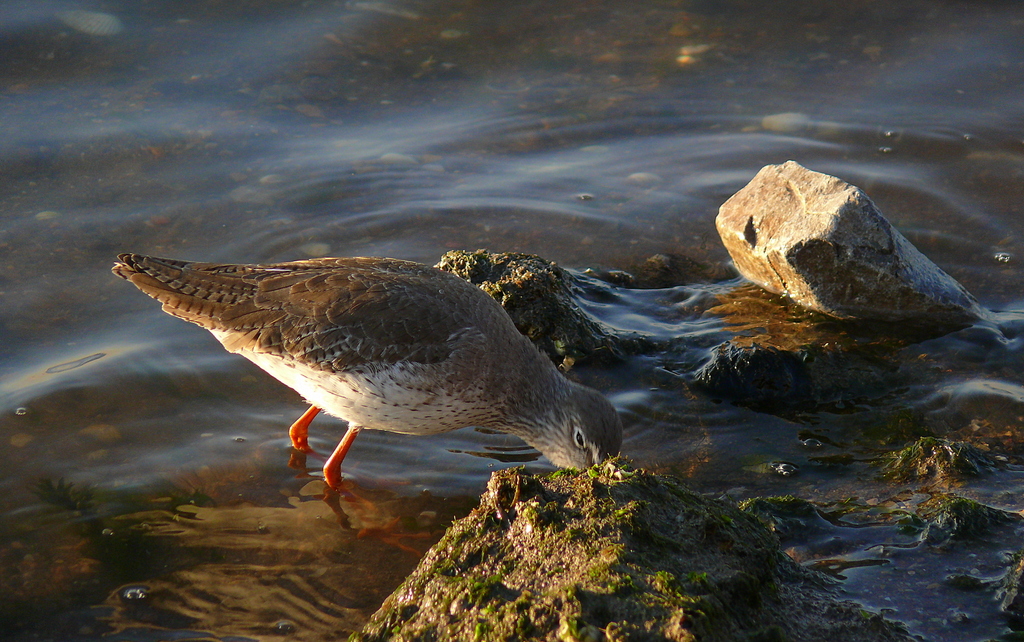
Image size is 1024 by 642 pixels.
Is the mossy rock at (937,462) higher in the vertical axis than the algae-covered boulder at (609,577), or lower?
lower

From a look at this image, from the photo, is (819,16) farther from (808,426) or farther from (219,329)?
(219,329)

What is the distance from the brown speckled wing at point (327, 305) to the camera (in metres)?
5.38

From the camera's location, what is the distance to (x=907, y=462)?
519 cm

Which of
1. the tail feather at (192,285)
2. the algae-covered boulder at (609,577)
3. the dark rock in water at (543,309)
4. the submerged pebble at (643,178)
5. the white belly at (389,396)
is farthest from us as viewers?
the submerged pebble at (643,178)

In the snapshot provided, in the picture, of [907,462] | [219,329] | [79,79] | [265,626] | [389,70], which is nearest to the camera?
[265,626]

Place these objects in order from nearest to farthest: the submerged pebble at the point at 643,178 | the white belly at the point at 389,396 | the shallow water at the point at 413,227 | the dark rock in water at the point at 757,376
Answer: the shallow water at the point at 413,227 < the white belly at the point at 389,396 < the dark rock in water at the point at 757,376 < the submerged pebble at the point at 643,178

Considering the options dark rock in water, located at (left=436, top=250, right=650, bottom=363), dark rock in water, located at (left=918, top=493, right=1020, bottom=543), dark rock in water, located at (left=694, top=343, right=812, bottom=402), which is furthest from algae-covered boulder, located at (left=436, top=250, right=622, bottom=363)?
dark rock in water, located at (left=918, top=493, right=1020, bottom=543)

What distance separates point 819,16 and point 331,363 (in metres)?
9.15

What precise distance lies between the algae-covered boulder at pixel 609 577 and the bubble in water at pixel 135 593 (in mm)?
1816

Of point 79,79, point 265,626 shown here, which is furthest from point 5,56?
point 265,626

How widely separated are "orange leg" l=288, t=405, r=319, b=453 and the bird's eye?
1824mm

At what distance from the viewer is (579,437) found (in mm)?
5535

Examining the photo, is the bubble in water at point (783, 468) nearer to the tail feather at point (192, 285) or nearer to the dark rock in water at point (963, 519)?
the dark rock in water at point (963, 519)

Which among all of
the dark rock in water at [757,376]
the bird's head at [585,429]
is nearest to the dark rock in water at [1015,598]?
the bird's head at [585,429]
